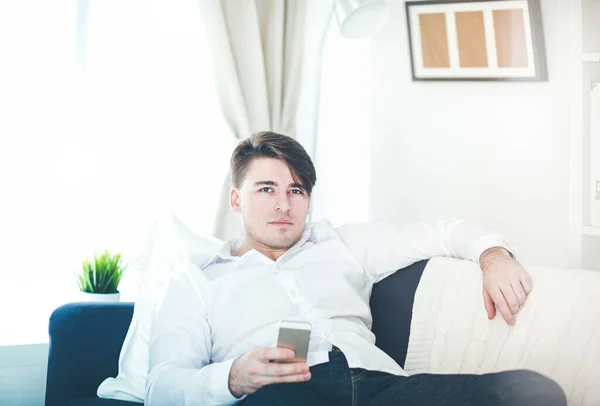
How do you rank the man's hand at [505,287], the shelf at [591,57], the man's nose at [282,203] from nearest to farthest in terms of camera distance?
the man's hand at [505,287]
the man's nose at [282,203]
the shelf at [591,57]

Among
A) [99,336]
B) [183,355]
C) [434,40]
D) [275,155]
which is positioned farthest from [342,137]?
[183,355]

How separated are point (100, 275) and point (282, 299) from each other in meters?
0.90

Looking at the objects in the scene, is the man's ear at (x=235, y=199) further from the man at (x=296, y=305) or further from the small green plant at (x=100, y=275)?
the small green plant at (x=100, y=275)

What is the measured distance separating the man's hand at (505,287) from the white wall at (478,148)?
63cm

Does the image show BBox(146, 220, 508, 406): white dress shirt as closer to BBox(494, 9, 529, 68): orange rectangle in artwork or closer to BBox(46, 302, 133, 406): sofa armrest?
BBox(46, 302, 133, 406): sofa armrest

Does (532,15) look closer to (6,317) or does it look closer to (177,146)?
(177,146)

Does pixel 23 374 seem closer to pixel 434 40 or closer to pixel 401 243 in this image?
pixel 401 243

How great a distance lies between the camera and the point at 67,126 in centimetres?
279

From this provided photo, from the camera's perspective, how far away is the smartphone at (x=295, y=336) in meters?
1.37

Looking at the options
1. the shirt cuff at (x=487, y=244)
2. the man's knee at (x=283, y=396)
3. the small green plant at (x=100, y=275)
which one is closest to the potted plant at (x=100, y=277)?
the small green plant at (x=100, y=275)

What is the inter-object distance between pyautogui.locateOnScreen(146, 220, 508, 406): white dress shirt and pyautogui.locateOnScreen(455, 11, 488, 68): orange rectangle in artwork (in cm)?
78

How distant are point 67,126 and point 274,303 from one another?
138cm

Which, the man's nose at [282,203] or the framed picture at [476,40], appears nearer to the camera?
the man's nose at [282,203]

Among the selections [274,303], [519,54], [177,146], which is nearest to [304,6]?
[177,146]
